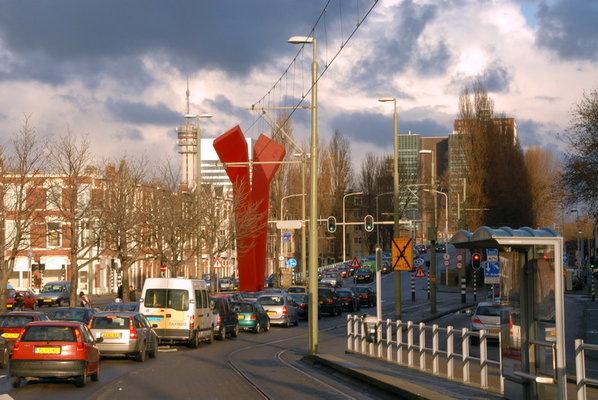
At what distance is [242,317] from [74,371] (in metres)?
24.2

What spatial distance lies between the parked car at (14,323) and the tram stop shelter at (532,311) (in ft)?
58.9

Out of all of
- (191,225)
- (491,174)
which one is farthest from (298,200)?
(191,225)

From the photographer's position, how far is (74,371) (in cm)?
2019

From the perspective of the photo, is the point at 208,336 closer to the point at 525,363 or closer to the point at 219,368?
the point at 219,368

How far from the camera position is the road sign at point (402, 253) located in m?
29.8

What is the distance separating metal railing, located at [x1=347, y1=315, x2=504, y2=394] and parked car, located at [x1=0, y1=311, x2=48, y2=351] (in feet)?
32.9

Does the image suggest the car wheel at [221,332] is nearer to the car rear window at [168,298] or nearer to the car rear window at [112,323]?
the car rear window at [168,298]

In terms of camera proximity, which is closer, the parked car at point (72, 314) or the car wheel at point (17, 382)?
the car wheel at point (17, 382)

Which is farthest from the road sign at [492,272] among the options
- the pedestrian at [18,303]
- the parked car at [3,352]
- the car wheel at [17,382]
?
the car wheel at [17,382]

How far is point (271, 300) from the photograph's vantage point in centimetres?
4903

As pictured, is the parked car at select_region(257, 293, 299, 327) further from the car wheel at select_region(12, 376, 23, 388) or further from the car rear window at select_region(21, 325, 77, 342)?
the car wheel at select_region(12, 376, 23, 388)

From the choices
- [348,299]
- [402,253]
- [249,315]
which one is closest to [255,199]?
[348,299]

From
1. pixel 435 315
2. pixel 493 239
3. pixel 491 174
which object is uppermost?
pixel 491 174

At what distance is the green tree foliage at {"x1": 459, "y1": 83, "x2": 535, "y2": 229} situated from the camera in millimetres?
87875
